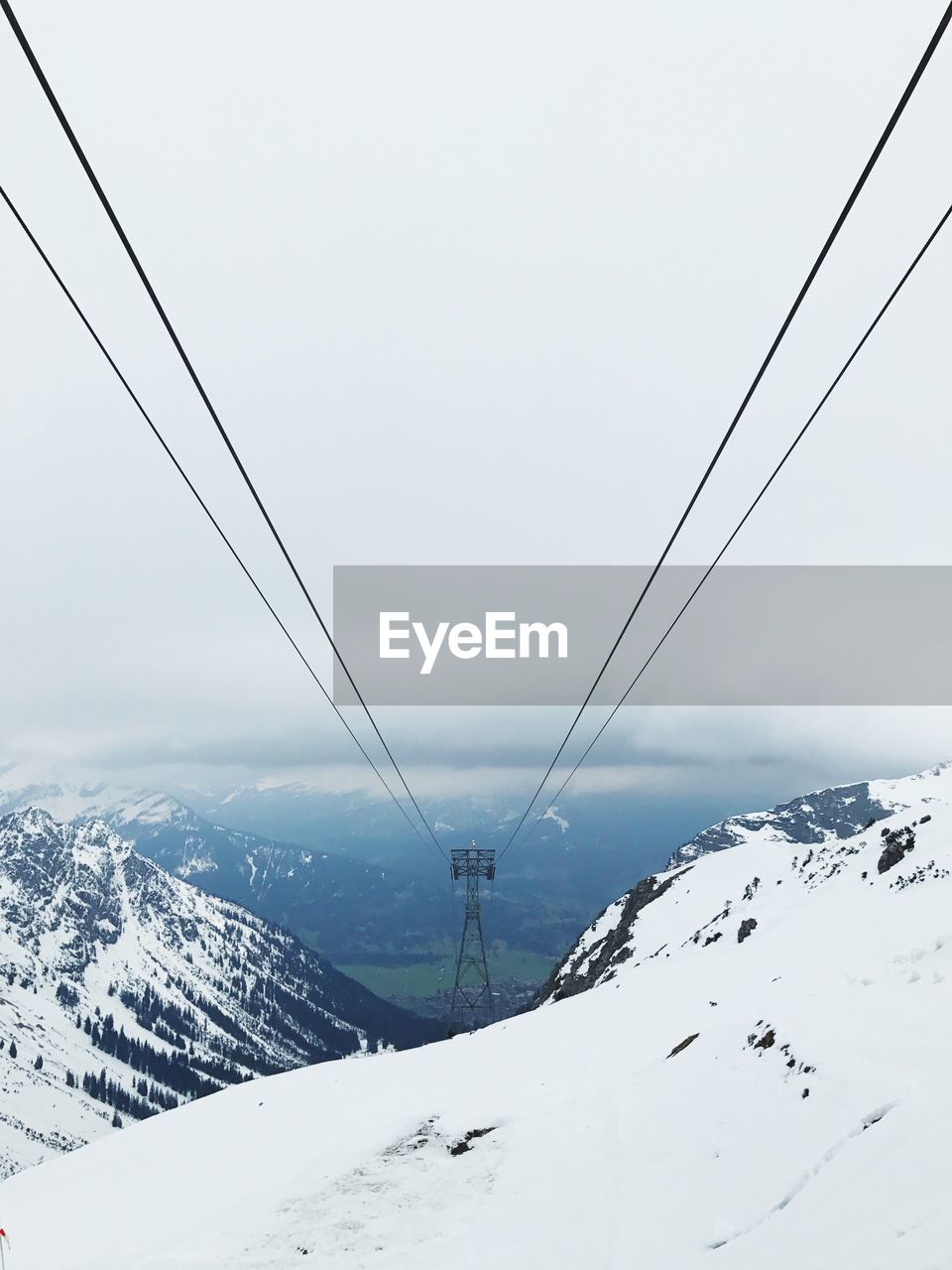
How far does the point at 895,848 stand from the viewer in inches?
1661

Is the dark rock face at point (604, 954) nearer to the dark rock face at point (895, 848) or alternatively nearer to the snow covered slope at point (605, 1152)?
the dark rock face at point (895, 848)

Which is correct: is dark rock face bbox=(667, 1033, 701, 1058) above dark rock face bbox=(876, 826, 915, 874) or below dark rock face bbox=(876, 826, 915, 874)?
below

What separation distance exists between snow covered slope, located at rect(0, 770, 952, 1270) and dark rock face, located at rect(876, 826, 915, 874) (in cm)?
1091

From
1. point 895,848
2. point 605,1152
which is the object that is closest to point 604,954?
point 895,848

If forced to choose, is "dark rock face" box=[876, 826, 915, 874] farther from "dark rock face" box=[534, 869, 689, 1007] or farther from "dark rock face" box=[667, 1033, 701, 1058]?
"dark rock face" box=[534, 869, 689, 1007]

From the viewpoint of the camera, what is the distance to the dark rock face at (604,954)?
66188 millimetres

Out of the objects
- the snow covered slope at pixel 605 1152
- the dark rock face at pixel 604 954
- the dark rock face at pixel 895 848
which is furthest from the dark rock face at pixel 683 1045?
the dark rock face at pixel 604 954

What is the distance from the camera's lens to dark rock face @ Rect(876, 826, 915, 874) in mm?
40750

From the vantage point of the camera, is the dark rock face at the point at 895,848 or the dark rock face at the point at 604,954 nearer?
the dark rock face at the point at 895,848

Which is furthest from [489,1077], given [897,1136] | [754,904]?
[754,904]

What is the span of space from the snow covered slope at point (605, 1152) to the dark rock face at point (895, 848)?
1091 cm

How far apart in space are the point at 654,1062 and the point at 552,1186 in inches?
310

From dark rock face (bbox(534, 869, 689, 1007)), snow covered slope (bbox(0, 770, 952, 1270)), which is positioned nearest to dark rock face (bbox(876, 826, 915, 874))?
snow covered slope (bbox(0, 770, 952, 1270))

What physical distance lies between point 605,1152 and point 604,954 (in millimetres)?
65002
